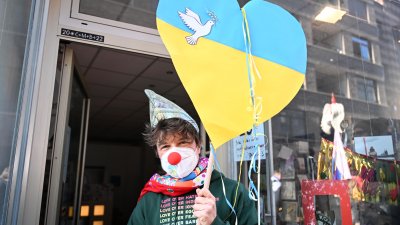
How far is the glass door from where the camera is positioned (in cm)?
213

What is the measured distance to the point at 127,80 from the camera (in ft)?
13.8

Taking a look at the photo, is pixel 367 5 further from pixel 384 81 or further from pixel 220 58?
pixel 220 58

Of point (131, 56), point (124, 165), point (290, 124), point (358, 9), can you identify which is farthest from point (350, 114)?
point (124, 165)

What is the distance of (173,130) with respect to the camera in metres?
1.35

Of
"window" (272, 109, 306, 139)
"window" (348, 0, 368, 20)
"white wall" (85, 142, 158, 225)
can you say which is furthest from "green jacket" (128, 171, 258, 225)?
"white wall" (85, 142, 158, 225)

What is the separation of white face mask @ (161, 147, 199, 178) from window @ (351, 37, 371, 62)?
1.89 metres

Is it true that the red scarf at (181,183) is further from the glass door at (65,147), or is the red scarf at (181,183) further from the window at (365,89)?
the window at (365,89)

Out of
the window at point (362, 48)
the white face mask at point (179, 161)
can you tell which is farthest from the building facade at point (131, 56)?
the white face mask at point (179, 161)

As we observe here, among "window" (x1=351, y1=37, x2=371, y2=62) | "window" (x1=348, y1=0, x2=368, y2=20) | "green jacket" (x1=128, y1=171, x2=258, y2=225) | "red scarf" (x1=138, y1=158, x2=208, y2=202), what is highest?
"window" (x1=348, y1=0, x2=368, y2=20)

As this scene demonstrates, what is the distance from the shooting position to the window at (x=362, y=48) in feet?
8.37

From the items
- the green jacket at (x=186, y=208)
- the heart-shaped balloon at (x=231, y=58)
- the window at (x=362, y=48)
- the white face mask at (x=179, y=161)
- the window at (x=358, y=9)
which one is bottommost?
the green jacket at (x=186, y=208)

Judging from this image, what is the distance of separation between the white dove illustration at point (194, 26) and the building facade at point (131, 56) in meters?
0.97

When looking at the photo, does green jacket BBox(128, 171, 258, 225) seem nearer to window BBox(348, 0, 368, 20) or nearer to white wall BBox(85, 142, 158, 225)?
window BBox(348, 0, 368, 20)

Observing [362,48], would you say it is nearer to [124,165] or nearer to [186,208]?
[186,208]
